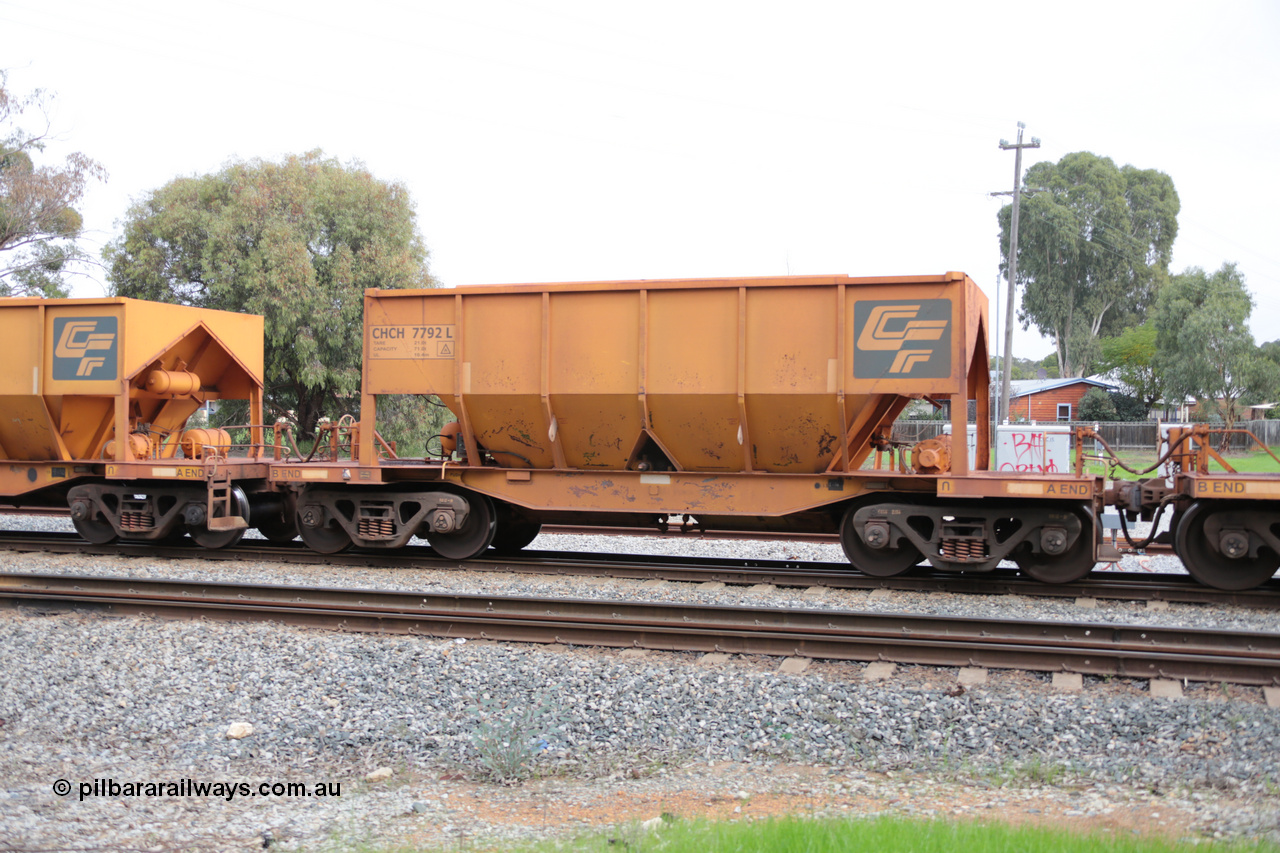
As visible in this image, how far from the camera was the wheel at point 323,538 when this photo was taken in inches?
430

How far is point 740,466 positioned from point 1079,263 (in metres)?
75.5

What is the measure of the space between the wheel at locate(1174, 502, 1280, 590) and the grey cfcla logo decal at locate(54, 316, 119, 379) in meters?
13.3

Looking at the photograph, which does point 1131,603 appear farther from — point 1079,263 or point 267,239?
point 1079,263

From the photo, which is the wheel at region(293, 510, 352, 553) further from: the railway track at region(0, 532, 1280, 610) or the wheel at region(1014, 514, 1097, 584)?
the wheel at region(1014, 514, 1097, 584)

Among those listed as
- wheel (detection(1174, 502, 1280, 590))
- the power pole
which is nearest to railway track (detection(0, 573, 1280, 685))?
wheel (detection(1174, 502, 1280, 590))

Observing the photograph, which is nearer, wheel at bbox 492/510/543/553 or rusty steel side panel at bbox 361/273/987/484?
rusty steel side panel at bbox 361/273/987/484

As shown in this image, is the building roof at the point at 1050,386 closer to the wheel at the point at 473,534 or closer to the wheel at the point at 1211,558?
the wheel at the point at 1211,558

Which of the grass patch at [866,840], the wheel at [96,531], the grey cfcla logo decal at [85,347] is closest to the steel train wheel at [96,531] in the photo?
the wheel at [96,531]

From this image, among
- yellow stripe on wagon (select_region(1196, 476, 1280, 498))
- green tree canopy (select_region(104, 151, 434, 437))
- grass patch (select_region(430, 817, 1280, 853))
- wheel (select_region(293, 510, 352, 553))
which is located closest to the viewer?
grass patch (select_region(430, 817, 1280, 853))

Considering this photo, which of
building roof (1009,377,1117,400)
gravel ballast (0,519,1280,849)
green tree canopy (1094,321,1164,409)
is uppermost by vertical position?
green tree canopy (1094,321,1164,409)

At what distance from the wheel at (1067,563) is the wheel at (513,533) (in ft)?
19.8

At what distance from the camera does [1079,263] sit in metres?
73.9

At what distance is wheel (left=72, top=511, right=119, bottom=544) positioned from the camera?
11742mm

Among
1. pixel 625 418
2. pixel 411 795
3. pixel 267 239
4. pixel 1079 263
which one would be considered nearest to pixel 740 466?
pixel 625 418
